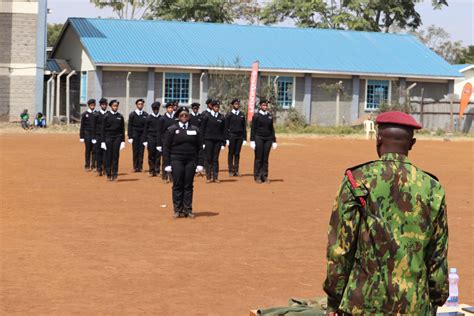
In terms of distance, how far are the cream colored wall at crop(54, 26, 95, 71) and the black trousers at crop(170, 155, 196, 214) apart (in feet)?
110

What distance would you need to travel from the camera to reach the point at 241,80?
48.6 m

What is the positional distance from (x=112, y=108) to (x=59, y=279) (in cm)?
1178

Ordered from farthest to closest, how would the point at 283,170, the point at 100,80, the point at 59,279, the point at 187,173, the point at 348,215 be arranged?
the point at 100,80
the point at 283,170
the point at 187,173
the point at 59,279
the point at 348,215

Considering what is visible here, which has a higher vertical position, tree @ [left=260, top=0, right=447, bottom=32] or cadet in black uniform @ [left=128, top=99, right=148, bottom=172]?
tree @ [left=260, top=0, right=447, bottom=32]

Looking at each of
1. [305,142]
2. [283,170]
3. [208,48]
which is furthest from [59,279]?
[208,48]

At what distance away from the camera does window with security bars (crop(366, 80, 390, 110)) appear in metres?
53.4

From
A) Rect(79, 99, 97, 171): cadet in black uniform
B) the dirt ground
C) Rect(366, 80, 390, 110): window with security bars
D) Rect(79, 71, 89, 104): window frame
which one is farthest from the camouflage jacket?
Rect(366, 80, 390, 110): window with security bars

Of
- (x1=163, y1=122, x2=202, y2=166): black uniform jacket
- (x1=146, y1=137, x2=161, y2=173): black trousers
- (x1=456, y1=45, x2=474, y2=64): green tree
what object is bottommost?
(x1=146, y1=137, x2=161, y2=173): black trousers

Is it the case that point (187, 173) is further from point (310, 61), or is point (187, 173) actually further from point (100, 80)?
point (310, 61)

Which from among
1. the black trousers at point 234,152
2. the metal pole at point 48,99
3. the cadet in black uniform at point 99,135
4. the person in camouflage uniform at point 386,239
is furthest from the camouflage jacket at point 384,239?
the metal pole at point 48,99

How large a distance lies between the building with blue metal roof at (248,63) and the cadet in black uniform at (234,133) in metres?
24.5

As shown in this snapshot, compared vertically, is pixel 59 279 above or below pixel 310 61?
below

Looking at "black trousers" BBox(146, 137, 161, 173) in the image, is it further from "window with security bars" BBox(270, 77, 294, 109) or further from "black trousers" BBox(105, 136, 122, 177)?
"window with security bars" BBox(270, 77, 294, 109)

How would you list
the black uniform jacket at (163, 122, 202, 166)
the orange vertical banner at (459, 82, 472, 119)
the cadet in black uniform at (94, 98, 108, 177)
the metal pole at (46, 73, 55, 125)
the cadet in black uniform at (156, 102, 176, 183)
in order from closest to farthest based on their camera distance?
1. the black uniform jacket at (163, 122, 202, 166)
2. the cadet in black uniform at (156, 102, 176, 183)
3. the cadet in black uniform at (94, 98, 108, 177)
4. the metal pole at (46, 73, 55, 125)
5. the orange vertical banner at (459, 82, 472, 119)
